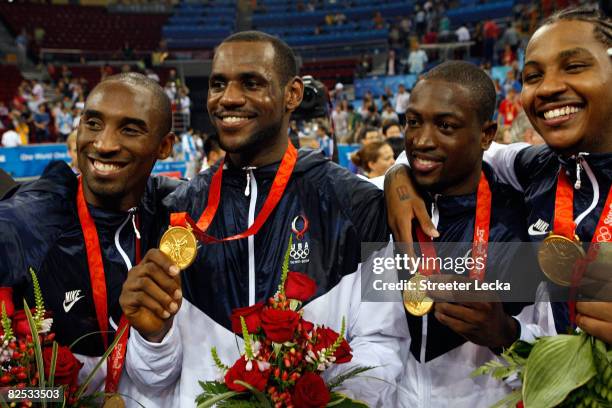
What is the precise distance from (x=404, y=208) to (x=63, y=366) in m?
1.09

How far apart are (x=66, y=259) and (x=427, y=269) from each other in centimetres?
114

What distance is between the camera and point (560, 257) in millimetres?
1471

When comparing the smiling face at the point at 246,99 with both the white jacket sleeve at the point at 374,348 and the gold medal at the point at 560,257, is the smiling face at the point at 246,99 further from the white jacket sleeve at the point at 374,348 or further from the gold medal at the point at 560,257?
the gold medal at the point at 560,257

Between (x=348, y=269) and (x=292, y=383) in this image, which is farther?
(x=348, y=269)

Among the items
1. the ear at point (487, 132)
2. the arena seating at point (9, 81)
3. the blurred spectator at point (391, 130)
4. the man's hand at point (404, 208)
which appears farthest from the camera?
the arena seating at point (9, 81)

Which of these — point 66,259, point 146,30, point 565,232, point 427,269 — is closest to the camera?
point 565,232

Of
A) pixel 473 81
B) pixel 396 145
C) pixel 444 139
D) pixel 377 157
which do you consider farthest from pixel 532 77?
pixel 396 145

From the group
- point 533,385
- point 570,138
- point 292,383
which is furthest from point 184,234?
point 570,138

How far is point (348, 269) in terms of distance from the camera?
2045 millimetres

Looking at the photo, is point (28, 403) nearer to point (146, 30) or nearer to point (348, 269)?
point (348, 269)

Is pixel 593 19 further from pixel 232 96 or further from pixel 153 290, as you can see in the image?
pixel 153 290

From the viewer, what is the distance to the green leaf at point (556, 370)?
4.53 ft

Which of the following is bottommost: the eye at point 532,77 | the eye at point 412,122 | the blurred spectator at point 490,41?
the eye at point 412,122

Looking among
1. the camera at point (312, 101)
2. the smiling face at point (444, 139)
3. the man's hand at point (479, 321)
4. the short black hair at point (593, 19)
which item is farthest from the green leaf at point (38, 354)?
the camera at point (312, 101)
